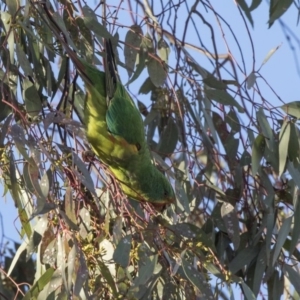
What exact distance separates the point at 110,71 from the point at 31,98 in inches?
21.4

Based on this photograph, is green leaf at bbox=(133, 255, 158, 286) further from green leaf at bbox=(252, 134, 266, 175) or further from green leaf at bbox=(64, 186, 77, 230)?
green leaf at bbox=(252, 134, 266, 175)

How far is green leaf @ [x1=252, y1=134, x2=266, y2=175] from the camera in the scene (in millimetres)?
3111

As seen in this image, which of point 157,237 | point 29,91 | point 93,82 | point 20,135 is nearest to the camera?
point 20,135

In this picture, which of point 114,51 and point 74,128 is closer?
point 74,128

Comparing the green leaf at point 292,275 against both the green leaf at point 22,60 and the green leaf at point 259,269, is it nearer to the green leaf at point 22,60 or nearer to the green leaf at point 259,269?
the green leaf at point 259,269

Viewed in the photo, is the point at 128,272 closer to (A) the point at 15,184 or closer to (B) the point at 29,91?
(A) the point at 15,184

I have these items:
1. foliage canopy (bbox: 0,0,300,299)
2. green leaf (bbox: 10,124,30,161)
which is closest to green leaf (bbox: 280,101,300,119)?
foliage canopy (bbox: 0,0,300,299)

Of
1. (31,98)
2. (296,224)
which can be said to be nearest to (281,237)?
(296,224)

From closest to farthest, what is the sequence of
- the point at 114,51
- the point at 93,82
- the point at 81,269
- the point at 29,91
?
1. the point at 81,269
2. the point at 29,91
3. the point at 114,51
4. the point at 93,82

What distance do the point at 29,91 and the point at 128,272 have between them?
2.71 ft

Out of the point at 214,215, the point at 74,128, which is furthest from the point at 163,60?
the point at 74,128

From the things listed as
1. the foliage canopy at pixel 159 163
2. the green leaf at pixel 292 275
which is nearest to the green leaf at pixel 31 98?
the foliage canopy at pixel 159 163

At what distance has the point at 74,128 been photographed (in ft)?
8.70

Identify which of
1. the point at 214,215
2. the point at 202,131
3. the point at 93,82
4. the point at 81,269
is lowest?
the point at 81,269
